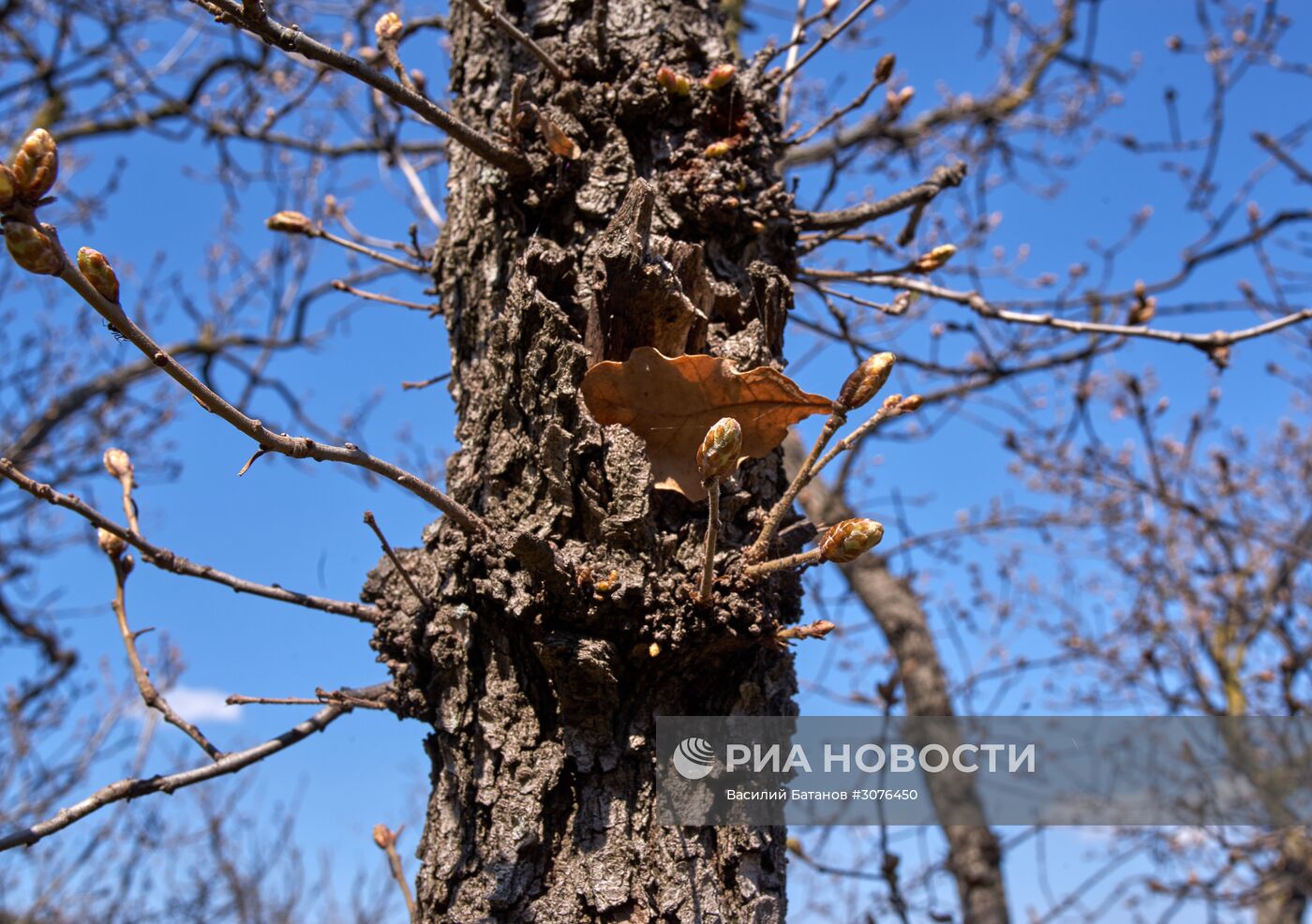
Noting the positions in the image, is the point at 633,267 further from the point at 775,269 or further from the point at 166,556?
the point at 166,556

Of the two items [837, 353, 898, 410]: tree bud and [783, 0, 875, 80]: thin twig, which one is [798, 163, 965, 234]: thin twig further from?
[837, 353, 898, 410]: tree bud

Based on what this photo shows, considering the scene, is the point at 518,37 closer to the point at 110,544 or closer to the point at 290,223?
the point at 290,223

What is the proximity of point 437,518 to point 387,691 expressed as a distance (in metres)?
0.28

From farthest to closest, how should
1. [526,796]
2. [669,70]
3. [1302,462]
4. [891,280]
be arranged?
[1302,462] → [891,280] → [669,70] → [526,796]

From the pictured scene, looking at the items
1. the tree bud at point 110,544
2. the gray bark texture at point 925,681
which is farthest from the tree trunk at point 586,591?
the gray bark texture at point 925,681

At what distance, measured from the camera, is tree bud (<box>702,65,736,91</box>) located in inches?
61.6

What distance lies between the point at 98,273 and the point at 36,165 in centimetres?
10

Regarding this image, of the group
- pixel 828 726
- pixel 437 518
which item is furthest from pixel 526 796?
pixel 828 726

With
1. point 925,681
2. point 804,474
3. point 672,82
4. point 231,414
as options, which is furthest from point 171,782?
point 925,681

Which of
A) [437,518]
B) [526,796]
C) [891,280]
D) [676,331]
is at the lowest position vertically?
[526,796]

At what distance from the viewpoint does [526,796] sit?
4.05 ft

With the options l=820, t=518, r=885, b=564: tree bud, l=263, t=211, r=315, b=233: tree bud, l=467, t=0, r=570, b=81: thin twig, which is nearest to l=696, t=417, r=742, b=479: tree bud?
l=820, t=518, r=885, b=564: tree bud

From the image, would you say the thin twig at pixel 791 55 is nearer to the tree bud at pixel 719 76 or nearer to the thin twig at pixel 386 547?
the tree bud at pixel 719 76

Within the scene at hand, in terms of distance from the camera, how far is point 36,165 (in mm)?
821
